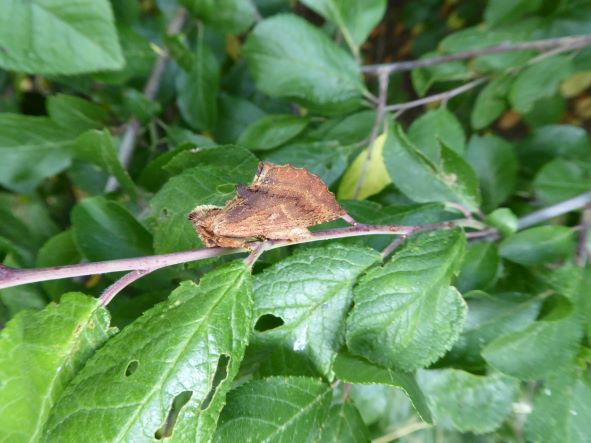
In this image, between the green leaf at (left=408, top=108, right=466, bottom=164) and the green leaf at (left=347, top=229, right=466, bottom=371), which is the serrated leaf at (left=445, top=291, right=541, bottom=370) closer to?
the green leaf at (left=347, top=229, right=466, bottom=371)

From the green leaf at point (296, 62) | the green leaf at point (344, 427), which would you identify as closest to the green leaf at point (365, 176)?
the green leaf at point (296, 62)

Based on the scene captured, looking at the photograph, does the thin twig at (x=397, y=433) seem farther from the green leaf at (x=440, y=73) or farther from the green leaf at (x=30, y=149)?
the green leaf at (x=30, y=149)

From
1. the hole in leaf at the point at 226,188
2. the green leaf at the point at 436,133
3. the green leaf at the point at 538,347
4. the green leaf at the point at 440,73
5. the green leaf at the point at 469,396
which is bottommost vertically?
the green leaf at the point at 469,396

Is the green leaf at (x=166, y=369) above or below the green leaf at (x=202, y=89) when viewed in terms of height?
below

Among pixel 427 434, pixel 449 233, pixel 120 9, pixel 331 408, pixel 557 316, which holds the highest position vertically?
pixel 120 9

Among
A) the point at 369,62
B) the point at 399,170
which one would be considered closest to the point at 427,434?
the point at 399,170

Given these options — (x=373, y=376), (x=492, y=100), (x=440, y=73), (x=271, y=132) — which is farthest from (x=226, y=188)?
(x=492, y=100)

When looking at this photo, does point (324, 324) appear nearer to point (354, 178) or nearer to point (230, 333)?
point (230, 333)

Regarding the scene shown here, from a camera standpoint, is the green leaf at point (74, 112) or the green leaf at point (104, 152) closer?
the green leaf at point (104, 152)
